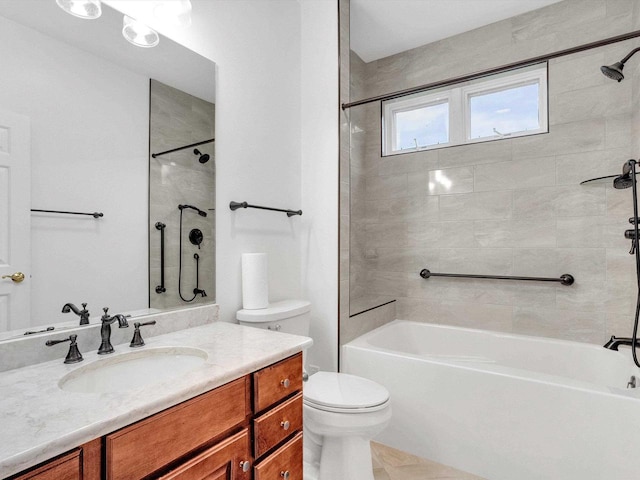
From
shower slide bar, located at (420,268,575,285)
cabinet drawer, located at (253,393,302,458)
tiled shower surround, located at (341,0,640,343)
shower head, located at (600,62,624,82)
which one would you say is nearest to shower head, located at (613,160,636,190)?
shower head, located at (600,62,624,82)

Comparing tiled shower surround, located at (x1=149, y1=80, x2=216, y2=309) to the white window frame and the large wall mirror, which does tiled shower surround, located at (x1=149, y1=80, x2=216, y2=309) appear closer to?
the large wall mirror

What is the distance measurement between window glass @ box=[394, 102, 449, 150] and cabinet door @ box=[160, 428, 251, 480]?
8.66 feet

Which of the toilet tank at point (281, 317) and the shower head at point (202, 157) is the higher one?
the shower head at point (202, 157)

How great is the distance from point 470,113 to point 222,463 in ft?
9.46

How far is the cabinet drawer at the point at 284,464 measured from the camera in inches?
44.3

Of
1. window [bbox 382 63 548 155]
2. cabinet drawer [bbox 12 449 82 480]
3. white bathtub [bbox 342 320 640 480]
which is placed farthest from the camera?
window [bbox 382 63 548 155]

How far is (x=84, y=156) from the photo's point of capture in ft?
4.16

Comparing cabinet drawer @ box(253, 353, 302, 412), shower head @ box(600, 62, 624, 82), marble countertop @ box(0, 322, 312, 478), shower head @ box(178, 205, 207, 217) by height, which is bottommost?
cabinet drawer @ box(253, 353, 302, 412)

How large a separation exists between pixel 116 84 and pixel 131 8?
35 centimetres

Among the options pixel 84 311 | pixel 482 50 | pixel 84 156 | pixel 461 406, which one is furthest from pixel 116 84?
pixel 482 50

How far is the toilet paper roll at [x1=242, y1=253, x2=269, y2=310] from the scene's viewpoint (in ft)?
6.23

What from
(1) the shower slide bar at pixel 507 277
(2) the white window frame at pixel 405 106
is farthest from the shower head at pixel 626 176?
(2) the white window frame at pixel 405 106

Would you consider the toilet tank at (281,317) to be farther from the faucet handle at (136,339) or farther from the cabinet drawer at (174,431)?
the cabinet drawer at (174,431)

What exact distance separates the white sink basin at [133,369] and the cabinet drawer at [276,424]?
295 millimetres
